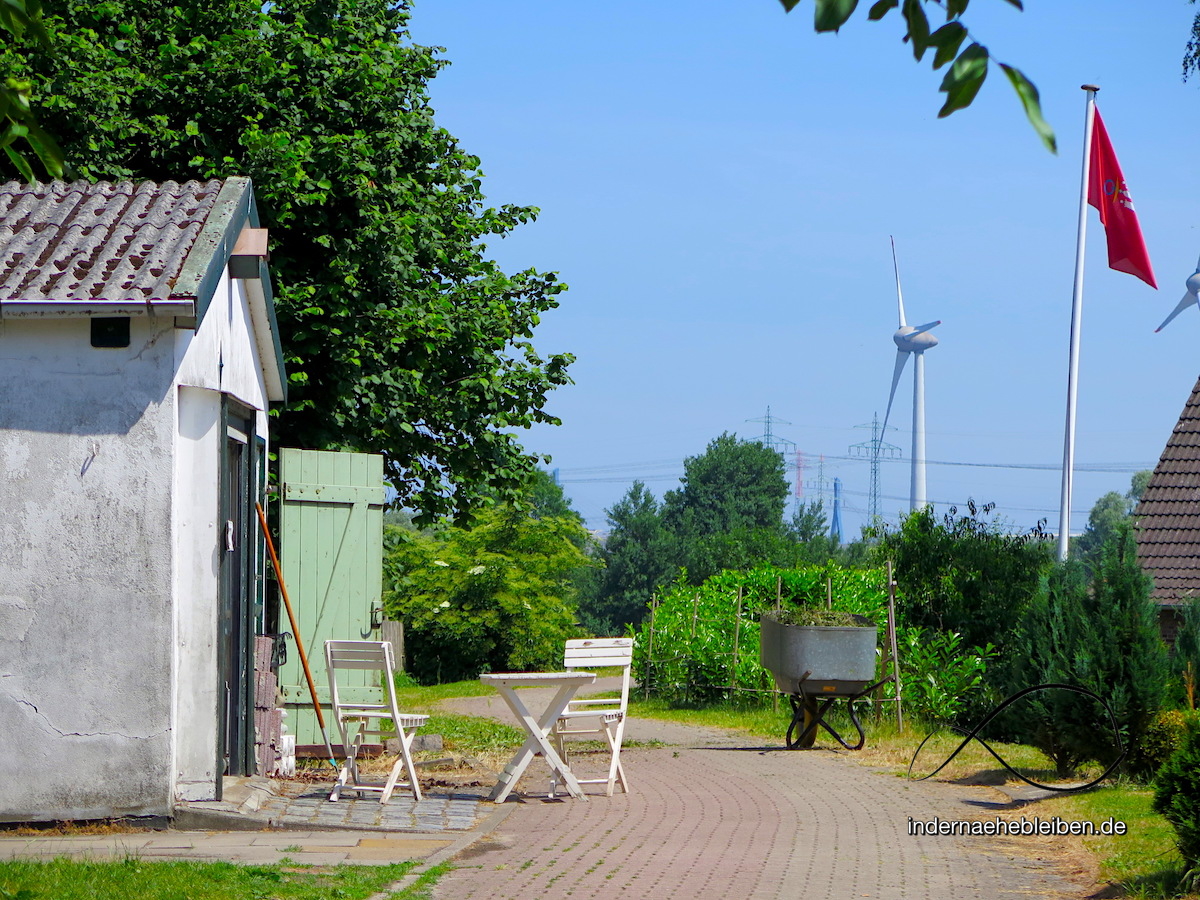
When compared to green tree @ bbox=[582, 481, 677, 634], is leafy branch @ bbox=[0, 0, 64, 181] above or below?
above

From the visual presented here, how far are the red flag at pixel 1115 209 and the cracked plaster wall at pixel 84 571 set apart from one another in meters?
18.4

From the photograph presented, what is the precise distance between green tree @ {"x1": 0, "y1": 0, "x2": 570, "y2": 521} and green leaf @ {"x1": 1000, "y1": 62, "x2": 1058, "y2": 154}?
39.6 feet

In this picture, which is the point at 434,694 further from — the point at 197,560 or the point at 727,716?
the point at 197,560

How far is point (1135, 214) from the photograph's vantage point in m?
21.9

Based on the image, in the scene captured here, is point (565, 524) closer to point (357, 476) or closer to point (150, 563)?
point (357, 476)

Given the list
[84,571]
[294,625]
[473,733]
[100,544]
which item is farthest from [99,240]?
[473,733]

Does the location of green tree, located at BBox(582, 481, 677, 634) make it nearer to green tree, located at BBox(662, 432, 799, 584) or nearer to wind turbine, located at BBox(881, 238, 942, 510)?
green tree, located at BBox(662, 432, 799, 584)

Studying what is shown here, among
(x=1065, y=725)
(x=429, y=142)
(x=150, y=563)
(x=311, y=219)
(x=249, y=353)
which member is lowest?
(x=1065, y=725)

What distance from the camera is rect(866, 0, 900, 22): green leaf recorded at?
278cm

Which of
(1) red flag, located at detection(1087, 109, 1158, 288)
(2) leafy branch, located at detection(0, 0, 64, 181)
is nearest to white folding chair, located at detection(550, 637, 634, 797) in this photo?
(2) leafy branch, located at detection(0, 0, 64, 181)

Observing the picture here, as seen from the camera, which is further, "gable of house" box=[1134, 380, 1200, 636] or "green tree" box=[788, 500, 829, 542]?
"green tree" box=[788, 500, 829, 542]

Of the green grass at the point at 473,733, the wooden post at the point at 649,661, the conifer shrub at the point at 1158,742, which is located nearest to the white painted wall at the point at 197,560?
the green grass at the point at 473,733

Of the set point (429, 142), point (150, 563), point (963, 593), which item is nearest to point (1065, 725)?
point (150, 563)

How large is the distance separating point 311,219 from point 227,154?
1.36 meters
